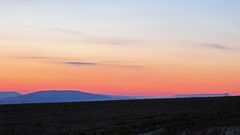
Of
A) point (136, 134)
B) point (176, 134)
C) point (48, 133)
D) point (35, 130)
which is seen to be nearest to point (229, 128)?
point (176, 134)

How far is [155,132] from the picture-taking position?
3578 cm

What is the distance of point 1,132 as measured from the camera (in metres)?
46.4

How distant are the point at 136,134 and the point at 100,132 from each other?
4.32 meters

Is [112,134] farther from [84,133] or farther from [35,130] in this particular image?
[35,130]

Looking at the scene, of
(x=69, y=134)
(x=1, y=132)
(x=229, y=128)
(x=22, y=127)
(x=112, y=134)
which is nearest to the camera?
(x=229, y=128)

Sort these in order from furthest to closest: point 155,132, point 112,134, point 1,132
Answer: point 1,132 < point 112,134 < point 155,132

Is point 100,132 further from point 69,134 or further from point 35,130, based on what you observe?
point 35,130

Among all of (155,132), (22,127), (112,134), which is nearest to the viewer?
(155,132)

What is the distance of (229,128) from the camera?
107 feet

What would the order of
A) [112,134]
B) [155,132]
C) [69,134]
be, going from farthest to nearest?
1. [69,134]
2. [112,134]
3. [155,132]

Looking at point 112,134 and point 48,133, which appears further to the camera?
point 48,133

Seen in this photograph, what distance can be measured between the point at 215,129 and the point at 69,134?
13.2 meters

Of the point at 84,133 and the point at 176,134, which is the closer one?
the point at 176,134

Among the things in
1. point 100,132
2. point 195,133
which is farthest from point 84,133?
point 195,133
